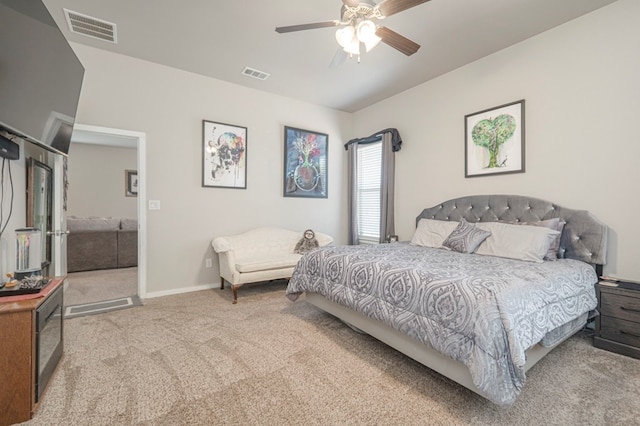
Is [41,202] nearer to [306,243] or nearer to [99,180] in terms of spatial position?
[306,243]

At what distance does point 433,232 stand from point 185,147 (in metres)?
3.44

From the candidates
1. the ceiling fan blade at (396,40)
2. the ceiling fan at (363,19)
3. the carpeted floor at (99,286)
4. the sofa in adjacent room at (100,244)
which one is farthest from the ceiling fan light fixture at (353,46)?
the sofa in adjacent room at (100,244)

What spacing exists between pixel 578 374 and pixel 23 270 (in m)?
3.81

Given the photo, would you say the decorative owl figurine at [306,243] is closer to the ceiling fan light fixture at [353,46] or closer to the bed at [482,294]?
the bed at [482,294]

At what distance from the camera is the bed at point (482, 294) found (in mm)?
1479

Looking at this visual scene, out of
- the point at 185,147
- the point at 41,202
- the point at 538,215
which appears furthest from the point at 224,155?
the point at 538,215

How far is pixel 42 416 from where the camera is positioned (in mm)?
1536

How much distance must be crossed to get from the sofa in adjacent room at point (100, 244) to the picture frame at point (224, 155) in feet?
8.94

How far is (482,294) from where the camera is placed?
5.13 feet

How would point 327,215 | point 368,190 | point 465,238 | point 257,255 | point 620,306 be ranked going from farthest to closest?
point 327,215, point 368,190, point 257,255, point 465,238, point 620,306

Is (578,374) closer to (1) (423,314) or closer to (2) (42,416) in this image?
(1) (423,314)

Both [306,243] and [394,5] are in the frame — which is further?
[306,243]

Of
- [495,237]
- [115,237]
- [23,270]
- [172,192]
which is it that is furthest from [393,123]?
[115,237]

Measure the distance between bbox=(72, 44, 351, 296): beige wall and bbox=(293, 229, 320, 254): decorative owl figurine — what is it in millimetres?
496
